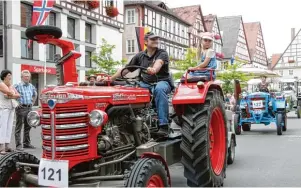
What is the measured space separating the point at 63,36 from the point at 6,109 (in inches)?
725

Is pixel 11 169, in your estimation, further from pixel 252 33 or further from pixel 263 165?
pixel 252 33

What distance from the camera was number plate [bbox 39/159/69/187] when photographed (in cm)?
391

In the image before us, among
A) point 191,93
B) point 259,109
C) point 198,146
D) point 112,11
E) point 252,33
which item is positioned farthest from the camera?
point 252,33

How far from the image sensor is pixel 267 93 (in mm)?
13891

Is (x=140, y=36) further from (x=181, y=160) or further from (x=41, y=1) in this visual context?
(x=181, y=160)

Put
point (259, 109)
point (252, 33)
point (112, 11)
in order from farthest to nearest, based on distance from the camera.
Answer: point (252, 33) → point (112, 11) → point (259, 109)

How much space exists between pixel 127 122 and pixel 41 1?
11.0 metres

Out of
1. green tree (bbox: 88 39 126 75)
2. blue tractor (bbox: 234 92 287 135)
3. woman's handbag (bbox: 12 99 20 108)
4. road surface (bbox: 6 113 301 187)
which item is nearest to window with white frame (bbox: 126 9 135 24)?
green tree (bbox: 88 39 126 75)

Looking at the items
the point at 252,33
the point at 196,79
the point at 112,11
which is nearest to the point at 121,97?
the point at 196,79

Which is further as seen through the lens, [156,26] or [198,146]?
[156,26]

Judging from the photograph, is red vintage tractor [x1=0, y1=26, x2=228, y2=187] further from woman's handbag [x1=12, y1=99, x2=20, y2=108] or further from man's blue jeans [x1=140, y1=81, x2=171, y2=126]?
woman's handbag [x1=12, y1=99, x2=20, y2=108]

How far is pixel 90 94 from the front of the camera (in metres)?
4.26

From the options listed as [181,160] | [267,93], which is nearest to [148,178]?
[181,160]

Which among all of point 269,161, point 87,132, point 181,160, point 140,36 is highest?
point 140,36
